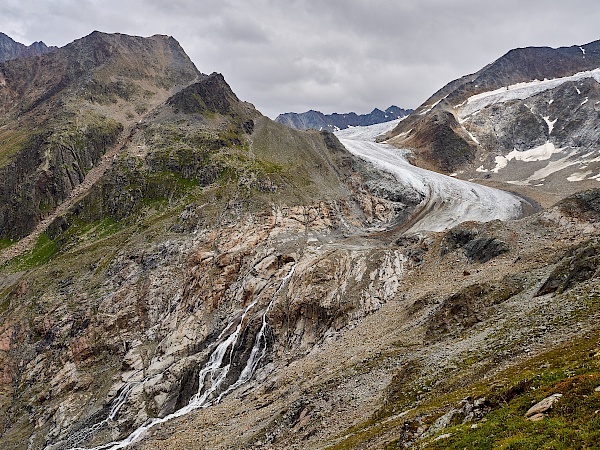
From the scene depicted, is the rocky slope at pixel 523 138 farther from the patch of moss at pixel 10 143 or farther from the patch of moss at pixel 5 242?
the patch of moss at pixel 10 143

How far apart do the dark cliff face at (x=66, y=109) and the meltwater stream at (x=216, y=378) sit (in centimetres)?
7376

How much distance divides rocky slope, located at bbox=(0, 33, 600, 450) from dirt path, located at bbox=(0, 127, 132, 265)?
1088mm

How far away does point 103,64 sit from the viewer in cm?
17088

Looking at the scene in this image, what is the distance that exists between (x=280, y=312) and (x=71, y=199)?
80630mm

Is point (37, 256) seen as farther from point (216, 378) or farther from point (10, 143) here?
point (216, 378)

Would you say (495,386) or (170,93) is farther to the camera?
(170,93)

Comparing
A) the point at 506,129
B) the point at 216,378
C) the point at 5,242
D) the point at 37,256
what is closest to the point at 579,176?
the point at 506,129

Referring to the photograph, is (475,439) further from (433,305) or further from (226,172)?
(226,172)

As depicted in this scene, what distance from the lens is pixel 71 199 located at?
4099 inches

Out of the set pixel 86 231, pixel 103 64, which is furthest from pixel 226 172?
pixel 103 64

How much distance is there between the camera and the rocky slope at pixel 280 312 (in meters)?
23.6

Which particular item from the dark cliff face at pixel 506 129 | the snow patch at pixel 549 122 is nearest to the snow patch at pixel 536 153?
the dark cliff face at pixel 506 129

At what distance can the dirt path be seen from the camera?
90.9 meters

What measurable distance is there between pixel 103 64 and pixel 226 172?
379 feet
